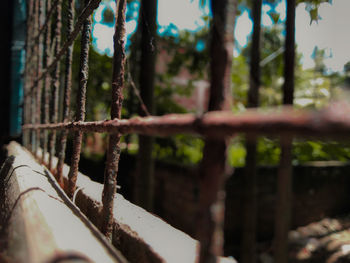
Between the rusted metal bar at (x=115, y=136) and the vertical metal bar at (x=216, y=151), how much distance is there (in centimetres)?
60

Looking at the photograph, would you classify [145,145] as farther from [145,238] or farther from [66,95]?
[145,238]

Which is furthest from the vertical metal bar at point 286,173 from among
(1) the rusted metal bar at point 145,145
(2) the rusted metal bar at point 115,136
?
(1) the rusted metal bar at point 145,145

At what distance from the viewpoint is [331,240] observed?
4.42 m

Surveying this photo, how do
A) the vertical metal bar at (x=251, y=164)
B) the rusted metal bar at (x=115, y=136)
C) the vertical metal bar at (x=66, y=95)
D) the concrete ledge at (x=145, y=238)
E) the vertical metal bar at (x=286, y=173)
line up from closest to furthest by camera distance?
the concrete ledge at (x=145, y=238) < the rusted metal bar at (x=115, y=136) < the vertical metal bar at (x=286, y=173) < the vertical metal bar at (x=66, y=95) < the vertical metal bar at (x=251, y=164)

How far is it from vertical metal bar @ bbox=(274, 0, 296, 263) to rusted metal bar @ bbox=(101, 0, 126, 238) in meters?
0.79

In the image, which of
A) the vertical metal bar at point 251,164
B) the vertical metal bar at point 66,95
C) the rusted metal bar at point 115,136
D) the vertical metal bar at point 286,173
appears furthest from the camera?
the vertical metal bar at point 251,164

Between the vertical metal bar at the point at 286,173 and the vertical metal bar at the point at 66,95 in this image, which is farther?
the vertical metal bar at the point at 66,95

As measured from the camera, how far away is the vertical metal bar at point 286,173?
5.09ft

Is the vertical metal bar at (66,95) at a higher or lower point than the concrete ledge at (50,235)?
higher

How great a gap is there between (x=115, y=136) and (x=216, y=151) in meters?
0.63

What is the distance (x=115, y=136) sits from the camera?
121 centimetres

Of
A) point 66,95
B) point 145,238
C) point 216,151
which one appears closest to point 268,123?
point 216,151

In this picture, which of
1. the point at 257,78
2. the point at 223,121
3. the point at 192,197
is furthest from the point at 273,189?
the point at 223,121

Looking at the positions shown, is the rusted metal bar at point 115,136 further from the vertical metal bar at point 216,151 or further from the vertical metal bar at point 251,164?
the vertical metal bar at point 251,164
